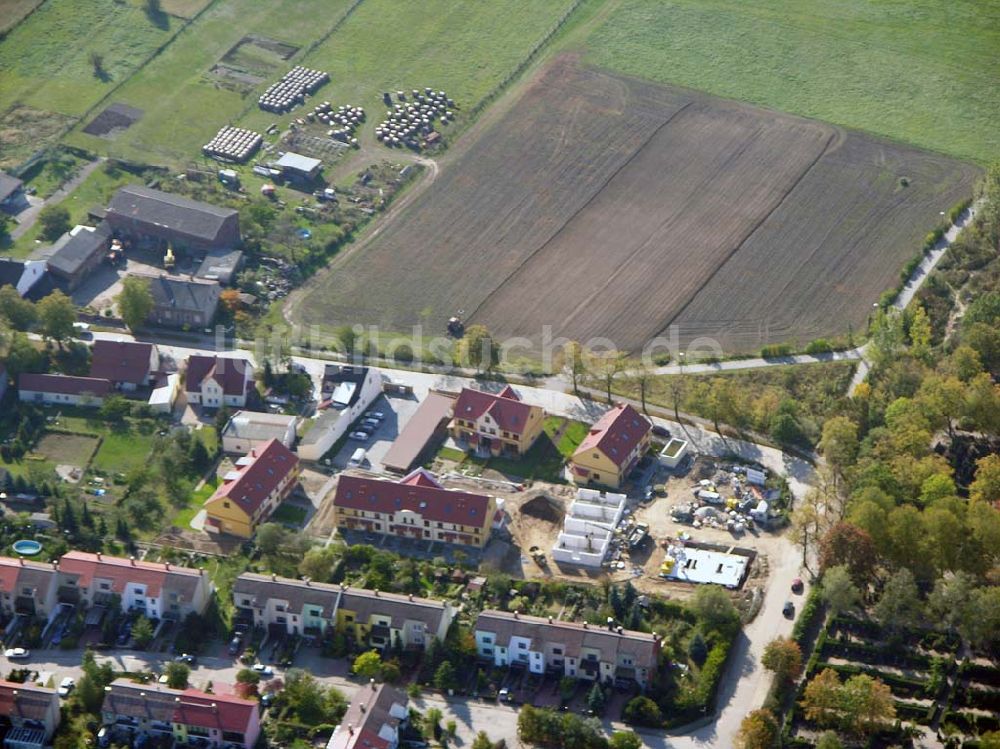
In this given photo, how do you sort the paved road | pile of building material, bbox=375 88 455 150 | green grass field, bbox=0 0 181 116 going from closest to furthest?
the paved road
pile of building material, bbox=375 88 455 150
green grass field, bbox=0 0 181 116

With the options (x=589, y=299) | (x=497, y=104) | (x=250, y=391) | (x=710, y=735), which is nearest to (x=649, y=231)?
(x=589, y=299)

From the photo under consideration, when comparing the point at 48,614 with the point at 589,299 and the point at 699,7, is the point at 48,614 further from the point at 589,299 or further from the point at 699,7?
the point at 699,7

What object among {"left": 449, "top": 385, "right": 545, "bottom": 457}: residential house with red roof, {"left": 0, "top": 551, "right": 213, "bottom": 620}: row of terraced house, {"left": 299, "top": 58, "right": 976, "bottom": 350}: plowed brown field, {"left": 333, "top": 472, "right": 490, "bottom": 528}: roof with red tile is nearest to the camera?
{"left": 0, "top": 551, "right": 213, "bottom": 620}: row of terraced house

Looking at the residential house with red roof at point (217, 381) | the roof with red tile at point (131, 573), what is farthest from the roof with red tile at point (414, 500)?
the residential house with red roof at point (217, 381)

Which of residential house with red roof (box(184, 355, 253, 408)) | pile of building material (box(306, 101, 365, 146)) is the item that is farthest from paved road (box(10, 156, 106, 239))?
residential house with red roof (box(184, 355, 253, 408))

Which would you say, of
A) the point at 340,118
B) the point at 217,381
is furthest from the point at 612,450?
the point at 340,118

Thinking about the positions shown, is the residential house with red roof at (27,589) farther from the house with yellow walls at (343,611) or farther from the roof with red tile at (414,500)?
the roof with red tile at (414,500)

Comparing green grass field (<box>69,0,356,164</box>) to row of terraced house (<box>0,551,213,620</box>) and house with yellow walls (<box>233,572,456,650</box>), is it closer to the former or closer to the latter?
row of terraced house (<box>0,551,213,620</box>)

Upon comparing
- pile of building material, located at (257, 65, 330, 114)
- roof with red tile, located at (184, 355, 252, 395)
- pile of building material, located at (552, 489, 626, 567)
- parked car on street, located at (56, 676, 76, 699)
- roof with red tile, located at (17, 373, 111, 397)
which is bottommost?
pile of building material, located at (552, 489, 626, 567)
